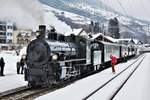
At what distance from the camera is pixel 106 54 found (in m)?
43.3

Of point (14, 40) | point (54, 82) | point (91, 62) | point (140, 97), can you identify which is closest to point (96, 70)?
point (91, 62)

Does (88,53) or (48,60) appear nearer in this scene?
(48,60)

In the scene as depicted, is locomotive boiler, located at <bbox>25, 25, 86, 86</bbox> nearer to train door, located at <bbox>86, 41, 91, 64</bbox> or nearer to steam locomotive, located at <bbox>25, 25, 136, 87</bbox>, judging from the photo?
steam locomotive, located at <bbox>25, 25, 136, 87</bbox>

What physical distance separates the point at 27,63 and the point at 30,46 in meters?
1.10

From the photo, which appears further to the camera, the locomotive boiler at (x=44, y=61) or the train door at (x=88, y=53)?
the train door at (x=88, y=53)

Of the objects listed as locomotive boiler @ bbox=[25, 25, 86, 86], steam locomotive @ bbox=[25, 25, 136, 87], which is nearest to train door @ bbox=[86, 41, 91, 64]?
steam locomotive @ bbox=[25, 25, 136, 87]

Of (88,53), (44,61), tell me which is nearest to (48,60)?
(44,61)

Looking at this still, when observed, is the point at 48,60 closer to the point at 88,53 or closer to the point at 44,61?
the point at 44,61

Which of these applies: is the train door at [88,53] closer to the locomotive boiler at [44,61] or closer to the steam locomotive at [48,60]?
the steam locomotive at [48,60]

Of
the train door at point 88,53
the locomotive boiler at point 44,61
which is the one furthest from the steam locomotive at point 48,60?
the train door at point 88,53

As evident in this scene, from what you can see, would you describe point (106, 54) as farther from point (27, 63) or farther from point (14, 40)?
point (14, 40)

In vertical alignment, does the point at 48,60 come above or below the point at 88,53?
below

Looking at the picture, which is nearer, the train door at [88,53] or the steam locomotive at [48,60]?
the steam locomotive at [48,60]

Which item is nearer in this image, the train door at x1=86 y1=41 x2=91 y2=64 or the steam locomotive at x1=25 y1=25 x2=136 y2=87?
the steam locomotive at x1=25 y1=25 x2=136 y2=87
